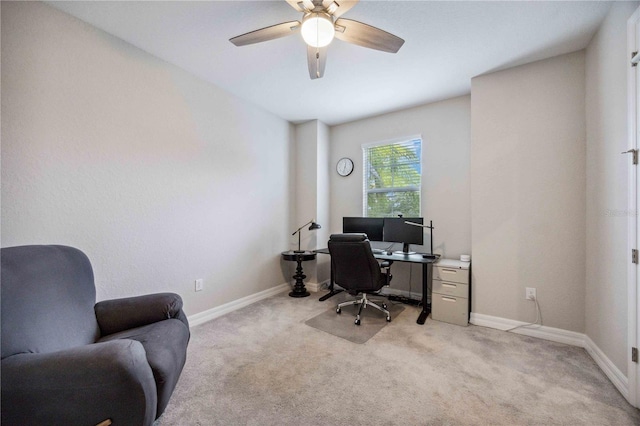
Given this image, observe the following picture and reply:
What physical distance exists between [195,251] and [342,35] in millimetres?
2408

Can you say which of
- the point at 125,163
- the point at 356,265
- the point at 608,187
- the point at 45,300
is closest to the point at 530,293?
the point at 608,187

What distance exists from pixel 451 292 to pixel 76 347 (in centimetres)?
295

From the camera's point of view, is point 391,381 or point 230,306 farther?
point 230,306

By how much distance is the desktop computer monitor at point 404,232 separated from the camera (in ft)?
10.3

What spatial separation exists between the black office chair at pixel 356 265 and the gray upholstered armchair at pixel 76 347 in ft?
5.11

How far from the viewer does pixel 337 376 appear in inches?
71.4

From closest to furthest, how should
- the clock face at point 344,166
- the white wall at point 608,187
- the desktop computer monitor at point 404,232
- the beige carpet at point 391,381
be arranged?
the beige carpet at point 391,381 < the white wall at point 608,187 < the desktop computer monitor at point 404,232 < the clock face at point 344,166

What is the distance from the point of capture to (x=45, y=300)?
1.38m

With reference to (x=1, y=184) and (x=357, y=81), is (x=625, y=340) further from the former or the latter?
(x=1, y=184)

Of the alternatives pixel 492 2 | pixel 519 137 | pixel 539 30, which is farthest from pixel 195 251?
pixel 539 30

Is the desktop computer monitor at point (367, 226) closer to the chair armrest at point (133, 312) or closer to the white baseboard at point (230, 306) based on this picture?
the white baseboard at point (230, 306)

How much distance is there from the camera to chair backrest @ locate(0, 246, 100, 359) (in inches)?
47.8

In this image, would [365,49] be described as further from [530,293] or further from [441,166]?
[530,293]

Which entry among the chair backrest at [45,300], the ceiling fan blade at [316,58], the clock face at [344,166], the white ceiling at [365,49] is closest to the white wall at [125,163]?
the white ceiling at [365,49]
